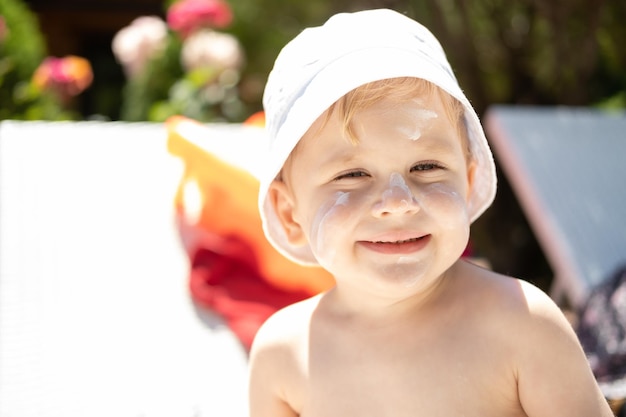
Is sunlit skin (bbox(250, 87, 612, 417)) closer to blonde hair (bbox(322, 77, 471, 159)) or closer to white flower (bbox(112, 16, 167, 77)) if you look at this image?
blonde hair (bbox(322, 77, 471, 159))

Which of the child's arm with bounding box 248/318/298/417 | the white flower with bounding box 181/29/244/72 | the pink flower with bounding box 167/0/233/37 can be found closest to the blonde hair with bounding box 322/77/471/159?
the child's arm with bounding box 248/318/298/417

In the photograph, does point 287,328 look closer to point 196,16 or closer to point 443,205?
point 443,205

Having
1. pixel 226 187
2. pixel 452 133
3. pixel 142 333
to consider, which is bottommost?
pixel 142 333

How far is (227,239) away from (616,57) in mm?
4637

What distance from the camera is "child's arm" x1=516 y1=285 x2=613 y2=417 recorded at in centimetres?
132

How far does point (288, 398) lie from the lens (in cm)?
159

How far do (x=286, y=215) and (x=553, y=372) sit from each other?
2.01ft

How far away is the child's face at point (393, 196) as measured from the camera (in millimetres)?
1328

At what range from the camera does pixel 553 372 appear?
133cm

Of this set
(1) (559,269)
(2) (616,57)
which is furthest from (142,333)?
(2) (616,57)

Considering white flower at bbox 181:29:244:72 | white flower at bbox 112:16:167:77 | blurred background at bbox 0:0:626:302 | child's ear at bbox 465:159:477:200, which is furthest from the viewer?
white flower at bbox 112:16:167:77

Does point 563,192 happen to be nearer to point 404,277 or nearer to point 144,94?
point 404,277

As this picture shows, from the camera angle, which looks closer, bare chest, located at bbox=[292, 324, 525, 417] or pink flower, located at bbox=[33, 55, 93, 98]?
bare chest, located at bbox=[292, 324, 525, 417]

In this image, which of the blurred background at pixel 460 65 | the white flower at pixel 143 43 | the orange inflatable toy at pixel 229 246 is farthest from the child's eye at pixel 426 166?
the white flower at pixel 143 43
